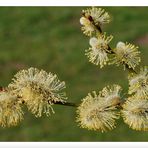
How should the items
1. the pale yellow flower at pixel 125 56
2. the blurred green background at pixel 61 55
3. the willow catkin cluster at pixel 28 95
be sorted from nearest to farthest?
the willow catkin cluster at pixel 28 95 → the pale yellow flower at pixel 125 56 → the blurred green background at pixel 61 55

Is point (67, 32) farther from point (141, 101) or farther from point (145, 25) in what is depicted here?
point (141, 101)

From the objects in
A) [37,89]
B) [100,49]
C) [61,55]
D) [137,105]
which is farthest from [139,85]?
[61,55]

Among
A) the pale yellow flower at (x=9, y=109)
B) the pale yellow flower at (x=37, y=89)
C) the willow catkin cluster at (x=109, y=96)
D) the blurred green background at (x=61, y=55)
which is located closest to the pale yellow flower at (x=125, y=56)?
the willow catkin cluster at (x=109, y=96)

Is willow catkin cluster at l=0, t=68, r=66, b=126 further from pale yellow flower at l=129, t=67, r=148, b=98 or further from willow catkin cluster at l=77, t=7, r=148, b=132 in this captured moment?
pale yellow flower at l=129, t=67, r=148, b=98

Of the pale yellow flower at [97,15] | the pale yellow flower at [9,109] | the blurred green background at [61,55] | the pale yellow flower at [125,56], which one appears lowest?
the pale yellow flower at [9,109]

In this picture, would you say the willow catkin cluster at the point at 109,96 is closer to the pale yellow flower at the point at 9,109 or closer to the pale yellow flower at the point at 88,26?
the pale yellow flower at the point at 88,26

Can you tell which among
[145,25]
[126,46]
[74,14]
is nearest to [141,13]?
[145,25]

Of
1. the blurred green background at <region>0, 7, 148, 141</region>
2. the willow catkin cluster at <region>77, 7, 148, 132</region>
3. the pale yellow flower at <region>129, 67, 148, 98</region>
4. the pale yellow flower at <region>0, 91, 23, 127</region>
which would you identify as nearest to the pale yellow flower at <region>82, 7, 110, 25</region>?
the willow catkin cluster at <region>77, 7, 148, 132</region>
